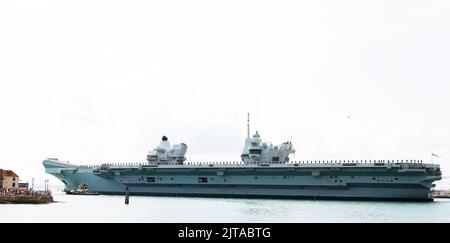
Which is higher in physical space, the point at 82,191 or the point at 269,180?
the point at 269,180

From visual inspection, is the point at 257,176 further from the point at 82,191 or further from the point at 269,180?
the point at 82,191

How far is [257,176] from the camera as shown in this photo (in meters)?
63.0

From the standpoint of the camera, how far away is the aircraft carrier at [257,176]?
56031 mm

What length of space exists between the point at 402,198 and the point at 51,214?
29.2 metres

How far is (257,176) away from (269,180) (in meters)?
1.24

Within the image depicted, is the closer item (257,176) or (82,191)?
(257,176)

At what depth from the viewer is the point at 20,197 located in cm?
5031

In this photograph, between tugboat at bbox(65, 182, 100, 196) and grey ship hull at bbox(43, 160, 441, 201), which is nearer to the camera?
grey ship hull at bbox(43, 160, 441, 201)

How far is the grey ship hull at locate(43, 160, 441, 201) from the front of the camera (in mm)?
55938

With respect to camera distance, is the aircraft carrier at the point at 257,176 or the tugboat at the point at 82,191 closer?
the aircraft carrier at the point at 257,176

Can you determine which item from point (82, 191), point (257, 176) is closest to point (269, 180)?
point (257, 176)
